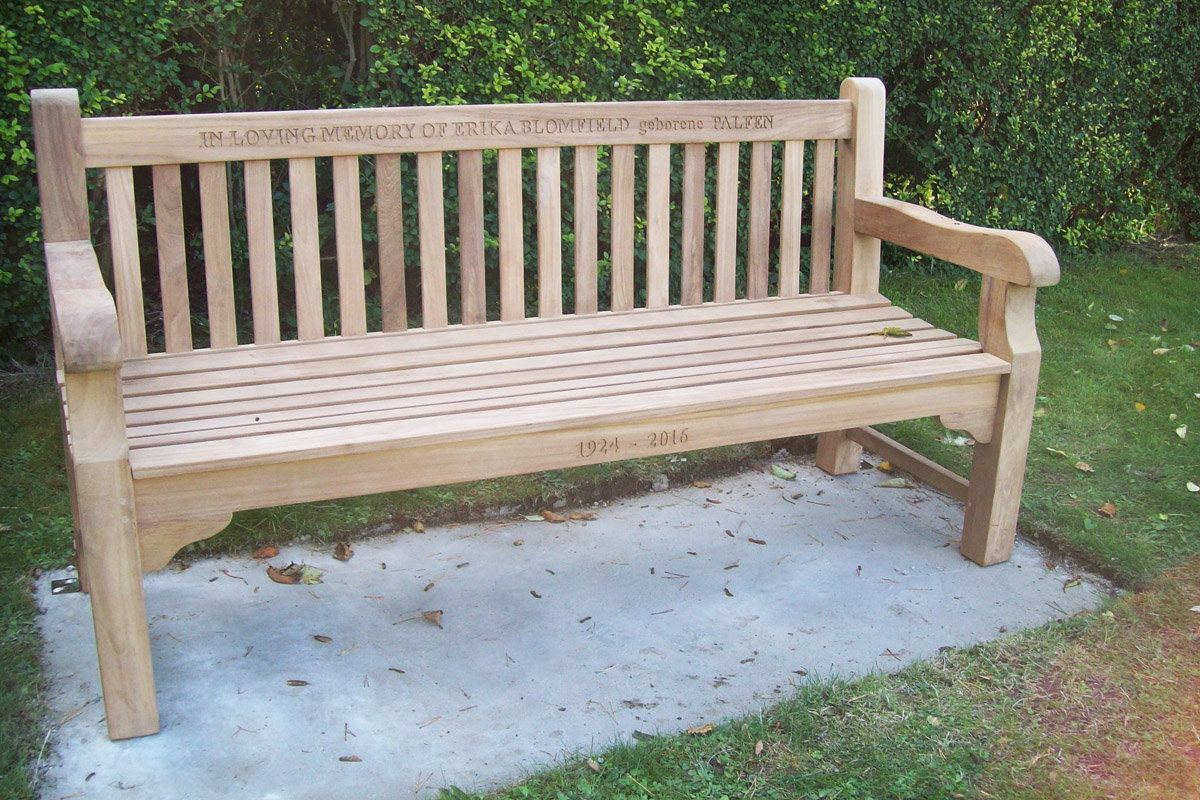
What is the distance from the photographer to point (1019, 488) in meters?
3.47

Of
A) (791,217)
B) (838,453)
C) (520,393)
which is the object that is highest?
(791,217)

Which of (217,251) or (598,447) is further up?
(217,251)

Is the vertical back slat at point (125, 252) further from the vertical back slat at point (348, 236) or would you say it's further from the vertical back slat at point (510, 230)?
the vertical back slat at point (510, 230)

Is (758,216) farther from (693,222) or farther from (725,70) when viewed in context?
(725,70)

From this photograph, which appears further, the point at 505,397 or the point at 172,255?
the point at 172,255

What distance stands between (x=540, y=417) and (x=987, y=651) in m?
1.29

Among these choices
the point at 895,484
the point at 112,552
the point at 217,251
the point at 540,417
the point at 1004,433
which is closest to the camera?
the point at 112,552

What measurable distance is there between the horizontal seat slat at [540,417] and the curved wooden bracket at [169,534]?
0.13 metres

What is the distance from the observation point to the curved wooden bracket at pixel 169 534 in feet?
8.33

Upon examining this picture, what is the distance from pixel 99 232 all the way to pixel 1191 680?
3.83 m

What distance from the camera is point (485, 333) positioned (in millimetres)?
3369

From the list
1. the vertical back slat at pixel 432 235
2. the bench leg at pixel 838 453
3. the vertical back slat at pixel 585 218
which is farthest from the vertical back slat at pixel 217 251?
the bench leg at pixel 838 453

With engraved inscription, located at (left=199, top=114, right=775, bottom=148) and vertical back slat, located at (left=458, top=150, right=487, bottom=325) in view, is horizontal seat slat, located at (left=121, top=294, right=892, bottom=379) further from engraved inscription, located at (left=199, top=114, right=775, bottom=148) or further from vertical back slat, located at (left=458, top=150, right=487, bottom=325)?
engraved inscription, located at (left=199, top=114, right=775, bottom=148)

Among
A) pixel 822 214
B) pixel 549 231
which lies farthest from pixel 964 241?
pixel 549 231
